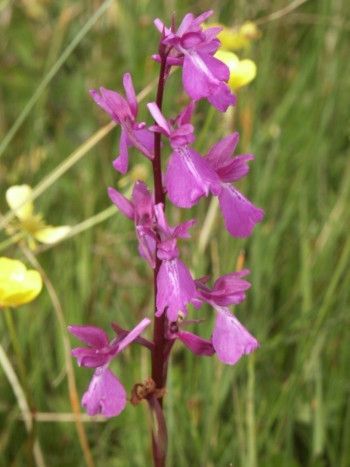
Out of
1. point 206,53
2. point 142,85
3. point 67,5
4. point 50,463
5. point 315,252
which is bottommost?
point 50,463

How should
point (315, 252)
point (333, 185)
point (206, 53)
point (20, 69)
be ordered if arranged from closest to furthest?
1. point (206, 53)
2. point (315, 252)
3. point (333, 185)
4. point (20, 69)

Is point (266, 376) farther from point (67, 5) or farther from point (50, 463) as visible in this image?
point (67, 5)

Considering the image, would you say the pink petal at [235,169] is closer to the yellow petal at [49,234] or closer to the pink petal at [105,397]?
the pink petal at [105,397]

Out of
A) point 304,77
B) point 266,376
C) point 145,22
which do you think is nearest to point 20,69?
point 145,22

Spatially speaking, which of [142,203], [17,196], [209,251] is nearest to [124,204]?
[142,203]

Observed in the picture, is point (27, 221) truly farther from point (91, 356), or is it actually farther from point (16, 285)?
point (91, 356)

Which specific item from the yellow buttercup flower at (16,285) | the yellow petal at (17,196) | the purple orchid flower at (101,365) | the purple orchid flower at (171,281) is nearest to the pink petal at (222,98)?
the purple orchid flower at (171,281)
